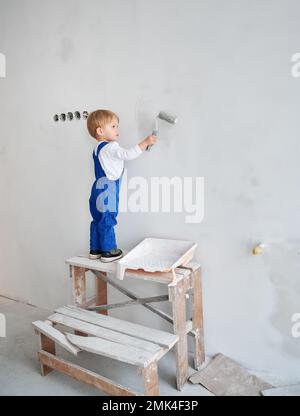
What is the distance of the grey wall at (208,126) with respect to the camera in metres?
1.57

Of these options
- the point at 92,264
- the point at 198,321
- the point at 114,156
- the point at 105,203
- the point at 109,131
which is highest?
the point at 109,131

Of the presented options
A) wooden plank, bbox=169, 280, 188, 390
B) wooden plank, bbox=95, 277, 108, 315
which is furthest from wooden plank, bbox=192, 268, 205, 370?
wooden plank, bbox=95, 277, 108, 315

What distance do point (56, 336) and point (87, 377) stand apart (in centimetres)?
26

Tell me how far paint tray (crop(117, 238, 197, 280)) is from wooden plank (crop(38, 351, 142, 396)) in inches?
18.3

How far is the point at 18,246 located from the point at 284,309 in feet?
6.90

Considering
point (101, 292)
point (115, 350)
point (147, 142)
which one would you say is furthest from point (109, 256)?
point (147, 142)

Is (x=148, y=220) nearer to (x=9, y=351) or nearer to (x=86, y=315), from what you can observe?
(x=86, y=315)

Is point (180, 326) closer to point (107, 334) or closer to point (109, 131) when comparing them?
point (107, 334)

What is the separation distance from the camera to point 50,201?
2.46 meters

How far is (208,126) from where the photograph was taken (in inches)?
67.7

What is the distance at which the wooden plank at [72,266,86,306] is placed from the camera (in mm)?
1972

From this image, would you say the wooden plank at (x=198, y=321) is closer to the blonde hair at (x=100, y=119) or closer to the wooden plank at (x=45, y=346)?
the wooden plank at (x=45, y=346)

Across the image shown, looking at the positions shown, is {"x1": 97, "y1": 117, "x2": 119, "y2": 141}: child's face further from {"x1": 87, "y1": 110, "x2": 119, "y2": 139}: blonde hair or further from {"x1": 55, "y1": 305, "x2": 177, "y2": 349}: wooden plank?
{"x1": 55, "y1": 305, "x2": 177, "y2": 349}: wooden plank

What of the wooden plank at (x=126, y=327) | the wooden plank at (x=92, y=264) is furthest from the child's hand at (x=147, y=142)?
the wooden plank at (x=126, y=327)
